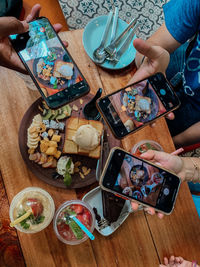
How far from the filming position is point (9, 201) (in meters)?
0.98

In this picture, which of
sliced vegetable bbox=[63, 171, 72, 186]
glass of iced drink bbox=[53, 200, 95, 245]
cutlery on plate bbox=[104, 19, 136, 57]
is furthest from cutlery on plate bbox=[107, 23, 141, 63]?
glass of iced drink bbox=[53, 200, 95, 245]

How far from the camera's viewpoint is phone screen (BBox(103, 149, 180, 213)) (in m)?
0.88

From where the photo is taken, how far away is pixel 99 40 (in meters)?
1.15

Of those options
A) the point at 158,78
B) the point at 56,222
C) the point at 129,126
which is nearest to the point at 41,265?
the point at 56,222

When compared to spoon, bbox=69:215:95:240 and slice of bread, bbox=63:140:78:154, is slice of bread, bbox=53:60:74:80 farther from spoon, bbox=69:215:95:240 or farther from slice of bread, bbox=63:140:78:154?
spoon, bbox=69:215:95:240

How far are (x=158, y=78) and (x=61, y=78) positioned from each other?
0.43 m

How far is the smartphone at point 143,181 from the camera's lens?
88 cm

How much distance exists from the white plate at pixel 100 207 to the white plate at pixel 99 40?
598 millimetres

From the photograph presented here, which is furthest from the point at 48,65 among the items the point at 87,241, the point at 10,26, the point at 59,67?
the point at 87,241

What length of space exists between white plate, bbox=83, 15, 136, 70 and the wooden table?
11 cm

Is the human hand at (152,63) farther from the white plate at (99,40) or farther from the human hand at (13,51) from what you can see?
the human hand at (13,51)

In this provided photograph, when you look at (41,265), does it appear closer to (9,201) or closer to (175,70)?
(9,201)

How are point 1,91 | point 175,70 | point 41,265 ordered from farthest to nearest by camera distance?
point 175,70, point 1,91, point 41,265

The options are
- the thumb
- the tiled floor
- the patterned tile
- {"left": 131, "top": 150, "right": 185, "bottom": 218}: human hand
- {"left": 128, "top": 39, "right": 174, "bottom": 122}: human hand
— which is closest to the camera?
the thumb
